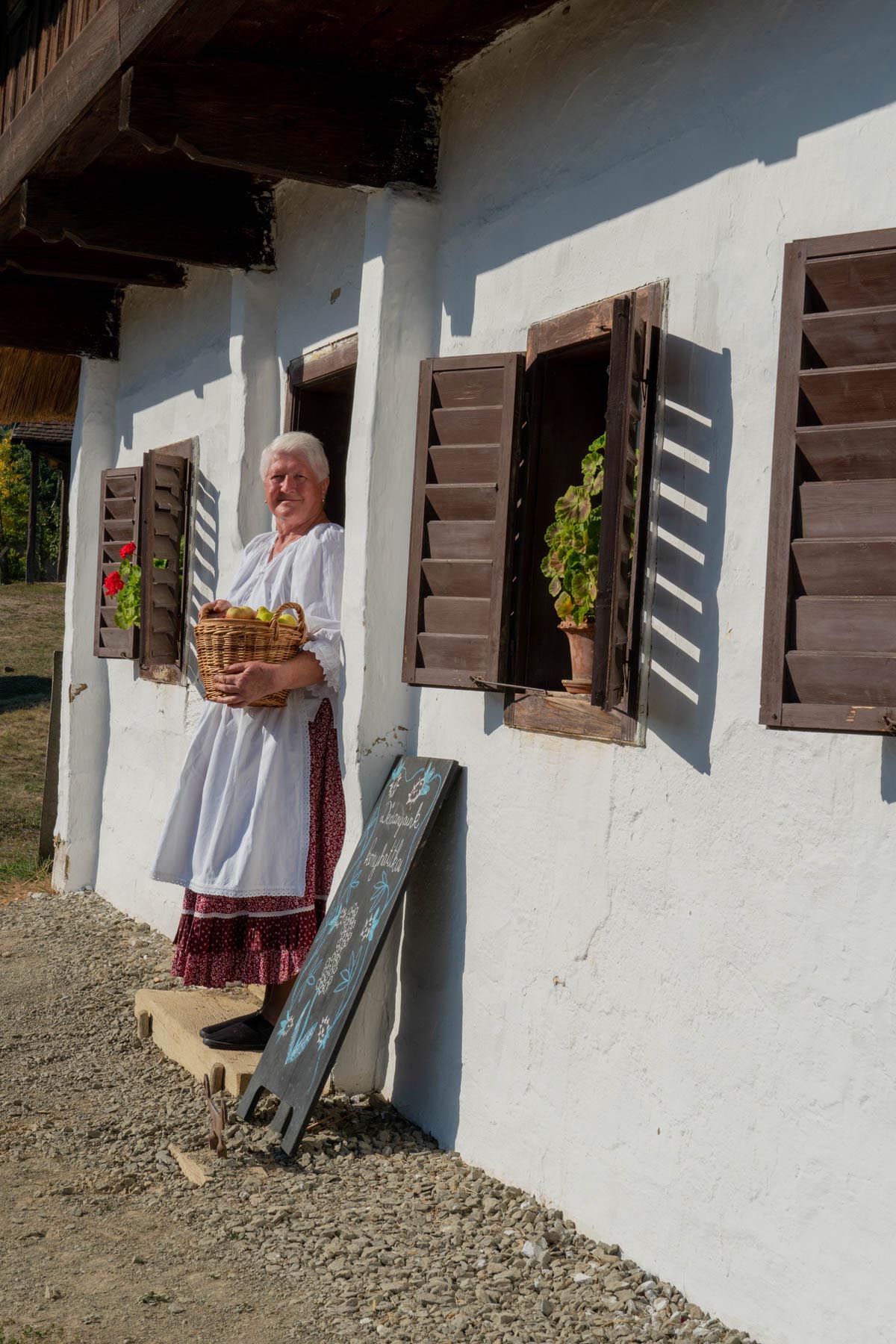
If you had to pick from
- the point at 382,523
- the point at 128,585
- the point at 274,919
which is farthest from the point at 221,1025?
the point at 128,585

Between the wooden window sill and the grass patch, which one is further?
the grass patch

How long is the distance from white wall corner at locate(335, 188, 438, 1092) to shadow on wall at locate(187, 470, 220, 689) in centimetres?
207

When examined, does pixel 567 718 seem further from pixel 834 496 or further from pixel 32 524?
pixel 32 524

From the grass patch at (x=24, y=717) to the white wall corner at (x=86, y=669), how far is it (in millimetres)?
655

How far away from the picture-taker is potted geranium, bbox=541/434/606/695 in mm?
3625

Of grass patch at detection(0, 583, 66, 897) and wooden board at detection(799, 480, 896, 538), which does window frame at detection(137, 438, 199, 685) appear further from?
wooden board at detection(799, 480, 896, 538)

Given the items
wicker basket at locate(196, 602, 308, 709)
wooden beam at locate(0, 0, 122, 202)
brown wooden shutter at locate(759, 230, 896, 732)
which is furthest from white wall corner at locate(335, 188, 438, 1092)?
brown wooden shutter at locate(759, 230, 896, 732)

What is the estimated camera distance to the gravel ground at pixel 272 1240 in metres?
3.20

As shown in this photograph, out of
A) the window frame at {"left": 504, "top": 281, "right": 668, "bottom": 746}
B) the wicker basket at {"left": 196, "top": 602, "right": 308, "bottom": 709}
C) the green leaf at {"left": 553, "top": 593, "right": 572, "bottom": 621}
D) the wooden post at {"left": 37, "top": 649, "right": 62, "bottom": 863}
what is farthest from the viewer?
the wooden post at {"left": 37, "top": 649, "right": 62, "bottom": 863}

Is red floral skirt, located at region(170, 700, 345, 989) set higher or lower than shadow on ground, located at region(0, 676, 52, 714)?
higher

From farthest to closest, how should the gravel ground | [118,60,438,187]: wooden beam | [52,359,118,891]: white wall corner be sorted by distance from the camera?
[52,359,118,891]: white wall corner → [118,60,438,187]: wooden beam → the gravel ground

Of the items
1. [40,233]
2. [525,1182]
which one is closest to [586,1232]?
[525,1182]

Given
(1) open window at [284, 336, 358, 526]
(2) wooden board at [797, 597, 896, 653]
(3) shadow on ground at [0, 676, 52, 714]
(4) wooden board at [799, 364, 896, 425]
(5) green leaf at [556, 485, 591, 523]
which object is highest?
(1) open window at [284, 336, 358, 526]

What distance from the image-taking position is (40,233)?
18.6ft
